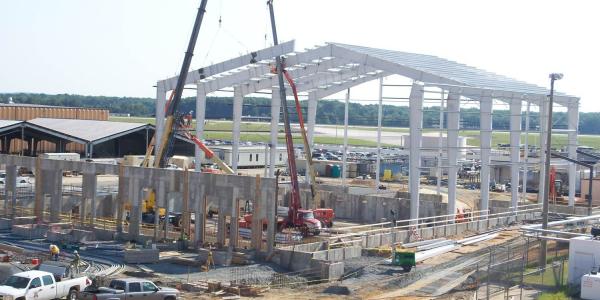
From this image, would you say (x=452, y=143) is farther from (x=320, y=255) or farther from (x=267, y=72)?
(x=320, y=255)

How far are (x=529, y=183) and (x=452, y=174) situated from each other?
36.6 metres

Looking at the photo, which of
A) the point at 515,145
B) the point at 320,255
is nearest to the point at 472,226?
the point at 515,145

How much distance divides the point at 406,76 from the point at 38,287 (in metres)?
24.3

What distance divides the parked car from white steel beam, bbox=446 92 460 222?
2241 cm

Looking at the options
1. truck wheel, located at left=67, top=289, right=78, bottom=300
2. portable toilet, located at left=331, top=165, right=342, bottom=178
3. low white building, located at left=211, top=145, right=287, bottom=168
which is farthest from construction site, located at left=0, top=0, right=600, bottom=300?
portable toilet, located at left=331, top=165, right=342, bottom=178

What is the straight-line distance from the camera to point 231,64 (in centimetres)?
5000

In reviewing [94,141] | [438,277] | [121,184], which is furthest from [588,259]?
[94,141]

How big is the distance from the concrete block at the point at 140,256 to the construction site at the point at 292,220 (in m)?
0.06

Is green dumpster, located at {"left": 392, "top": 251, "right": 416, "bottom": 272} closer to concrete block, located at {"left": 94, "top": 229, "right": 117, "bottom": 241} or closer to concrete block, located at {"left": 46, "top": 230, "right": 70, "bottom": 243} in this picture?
concrete block, located at {"left": 94, "top": 229, "right": 117, "bottom": 241}

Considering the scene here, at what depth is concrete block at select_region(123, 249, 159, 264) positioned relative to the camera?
3488cm

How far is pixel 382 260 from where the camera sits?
36.4m

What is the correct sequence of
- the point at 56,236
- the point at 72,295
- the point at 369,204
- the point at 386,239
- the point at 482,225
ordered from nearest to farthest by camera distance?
1. the point at 72,295
2. the point at 386,239
3. the point at 56,236
4. the point at 482,225
5. the point at 369,204

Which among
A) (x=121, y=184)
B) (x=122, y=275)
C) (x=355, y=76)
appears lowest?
(x=122, y=275)

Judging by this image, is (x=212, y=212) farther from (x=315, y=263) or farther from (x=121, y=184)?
(x=315, y=263)
